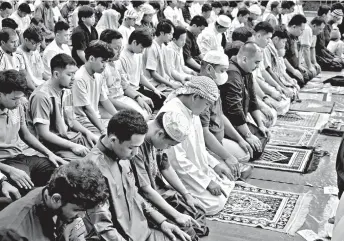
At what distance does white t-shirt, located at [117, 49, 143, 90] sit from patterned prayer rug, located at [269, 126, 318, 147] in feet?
5.40

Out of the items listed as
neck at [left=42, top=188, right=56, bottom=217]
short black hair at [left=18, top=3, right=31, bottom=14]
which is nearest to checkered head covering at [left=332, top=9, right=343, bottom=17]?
short black hair at [left=18, top=3, right=31, bottom=14]

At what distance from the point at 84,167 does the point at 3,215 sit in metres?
0.38

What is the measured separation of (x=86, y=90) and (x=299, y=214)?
82.6 inches

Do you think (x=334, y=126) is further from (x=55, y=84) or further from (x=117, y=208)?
(x=117, y=208)

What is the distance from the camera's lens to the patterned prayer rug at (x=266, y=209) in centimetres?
384

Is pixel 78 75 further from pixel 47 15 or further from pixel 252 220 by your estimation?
pixel 47 15

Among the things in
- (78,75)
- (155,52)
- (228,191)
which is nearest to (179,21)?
(155,52)

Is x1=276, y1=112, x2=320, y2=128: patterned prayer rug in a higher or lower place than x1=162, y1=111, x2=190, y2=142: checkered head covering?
lower

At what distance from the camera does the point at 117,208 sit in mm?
2959

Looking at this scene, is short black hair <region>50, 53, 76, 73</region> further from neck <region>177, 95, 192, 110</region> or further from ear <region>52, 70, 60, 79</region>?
neck <region>177, 95, 192, 110</region>

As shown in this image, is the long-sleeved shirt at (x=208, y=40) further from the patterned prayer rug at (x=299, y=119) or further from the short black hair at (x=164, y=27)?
the patterned prayer rug at (x=299, y=119)

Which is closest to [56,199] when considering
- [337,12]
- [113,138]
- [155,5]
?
[113,138]

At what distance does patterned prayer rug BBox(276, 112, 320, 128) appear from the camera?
630 centimetres

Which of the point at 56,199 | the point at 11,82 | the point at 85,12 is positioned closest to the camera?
the point at 56,199
